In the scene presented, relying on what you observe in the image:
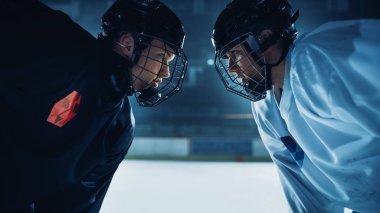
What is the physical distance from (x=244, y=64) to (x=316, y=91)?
0.37 meters

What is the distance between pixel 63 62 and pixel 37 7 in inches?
7.7

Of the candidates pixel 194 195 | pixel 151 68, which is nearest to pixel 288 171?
pixel 151 68

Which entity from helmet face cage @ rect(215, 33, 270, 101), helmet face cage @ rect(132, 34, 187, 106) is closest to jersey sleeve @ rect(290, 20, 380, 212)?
helmet face cage @ rect(215, 33, 270, 101)

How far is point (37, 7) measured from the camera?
3.09 ft

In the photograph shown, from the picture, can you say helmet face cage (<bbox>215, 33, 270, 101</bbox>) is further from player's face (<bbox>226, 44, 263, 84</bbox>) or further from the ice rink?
the ice rink

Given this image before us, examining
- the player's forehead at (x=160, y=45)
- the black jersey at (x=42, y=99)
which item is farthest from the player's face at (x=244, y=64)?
the black jersey at (x=42, y=99)

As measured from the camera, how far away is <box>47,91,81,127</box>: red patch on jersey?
0.95 meters

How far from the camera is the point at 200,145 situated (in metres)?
5.85

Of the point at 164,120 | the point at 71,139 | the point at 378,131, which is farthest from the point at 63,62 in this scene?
the point at 164,120

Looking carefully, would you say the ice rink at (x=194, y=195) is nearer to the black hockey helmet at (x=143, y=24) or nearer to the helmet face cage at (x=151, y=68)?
the helmet face cage at (x=151, y=68)

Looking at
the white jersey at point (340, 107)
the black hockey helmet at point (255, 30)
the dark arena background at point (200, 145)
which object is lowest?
the dark arena background at point (200, 145)

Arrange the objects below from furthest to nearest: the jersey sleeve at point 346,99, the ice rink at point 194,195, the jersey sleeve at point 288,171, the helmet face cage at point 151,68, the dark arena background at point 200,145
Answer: the dark arena background at point 200,145 → the ice rink at point 194,195 → the jersey sleeve at point 288,171 → the helmet face cage at point 151,68 → the jersey sleeve at point 346,99

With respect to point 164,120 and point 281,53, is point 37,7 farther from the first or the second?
point 164,120

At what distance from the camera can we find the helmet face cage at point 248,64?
3.93ft
